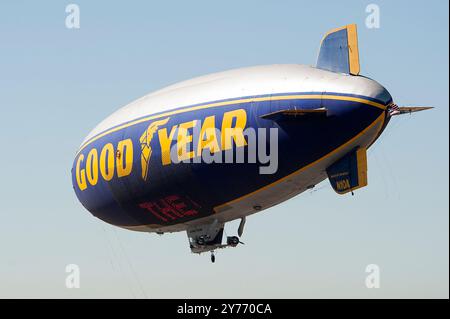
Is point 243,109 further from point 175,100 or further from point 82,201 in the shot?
point 82,201

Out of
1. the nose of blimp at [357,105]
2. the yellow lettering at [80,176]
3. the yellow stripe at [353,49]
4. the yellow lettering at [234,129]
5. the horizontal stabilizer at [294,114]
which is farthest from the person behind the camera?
the yellow lettering at [80,176]

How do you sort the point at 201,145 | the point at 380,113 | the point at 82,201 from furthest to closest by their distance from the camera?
1. the point at 82,201
2. the point at 201,145
3. the point at 380,113

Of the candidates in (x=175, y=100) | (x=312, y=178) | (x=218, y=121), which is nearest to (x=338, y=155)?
(x=312, y=178)

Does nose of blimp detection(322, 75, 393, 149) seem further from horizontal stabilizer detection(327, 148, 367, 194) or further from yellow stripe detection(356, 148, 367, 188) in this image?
horizontal stabilizer detection(327, 148, 367, 194)

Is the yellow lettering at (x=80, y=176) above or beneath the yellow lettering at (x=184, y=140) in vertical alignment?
beneath

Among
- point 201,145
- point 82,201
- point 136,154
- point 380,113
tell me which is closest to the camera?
point 380,113

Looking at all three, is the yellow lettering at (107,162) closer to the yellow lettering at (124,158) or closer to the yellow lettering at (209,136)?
the yellow lettering at (124,158)

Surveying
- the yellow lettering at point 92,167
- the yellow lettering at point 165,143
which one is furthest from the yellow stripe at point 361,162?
the yellow lettering at point 92,167

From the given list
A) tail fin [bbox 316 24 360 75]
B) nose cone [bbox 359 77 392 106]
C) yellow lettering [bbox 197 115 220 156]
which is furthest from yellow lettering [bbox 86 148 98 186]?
nose cone [bbox 359 77 392 106]
